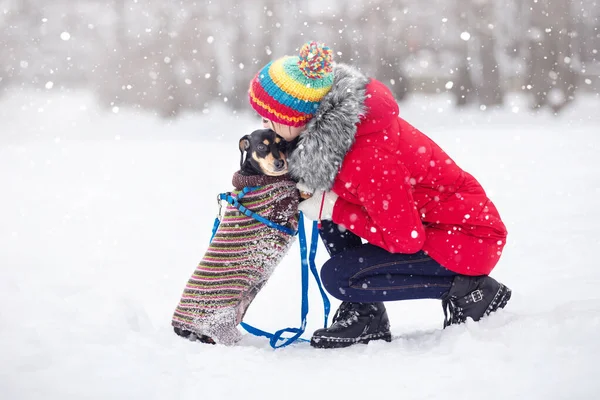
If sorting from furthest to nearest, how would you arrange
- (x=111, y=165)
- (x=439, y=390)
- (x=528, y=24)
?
(x=528, y=24)
(x=111, y=165)
(x=439, y=390)

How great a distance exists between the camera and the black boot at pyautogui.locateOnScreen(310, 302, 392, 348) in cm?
Result: 282

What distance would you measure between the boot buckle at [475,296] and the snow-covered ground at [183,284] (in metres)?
0.10

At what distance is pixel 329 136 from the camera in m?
2.54

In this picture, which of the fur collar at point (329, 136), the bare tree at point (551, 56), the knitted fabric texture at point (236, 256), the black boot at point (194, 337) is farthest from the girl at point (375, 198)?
the bare tree at point (551, 56)

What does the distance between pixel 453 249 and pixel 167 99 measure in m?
13.9

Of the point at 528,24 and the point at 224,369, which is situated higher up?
the point at 528,24

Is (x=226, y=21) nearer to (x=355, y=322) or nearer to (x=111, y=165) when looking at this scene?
(x=111, y=165)

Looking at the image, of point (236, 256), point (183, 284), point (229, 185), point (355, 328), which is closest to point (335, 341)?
point (355, 328)

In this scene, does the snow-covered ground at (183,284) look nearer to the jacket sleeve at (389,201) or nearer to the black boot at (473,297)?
the black boot at (473,297)

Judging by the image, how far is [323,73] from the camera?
8.55 feet

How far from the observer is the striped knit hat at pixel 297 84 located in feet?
8.45

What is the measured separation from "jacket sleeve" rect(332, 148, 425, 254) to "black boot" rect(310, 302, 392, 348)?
0.42 meters

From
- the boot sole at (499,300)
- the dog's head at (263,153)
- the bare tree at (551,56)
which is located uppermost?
the bare tree at (551,56)

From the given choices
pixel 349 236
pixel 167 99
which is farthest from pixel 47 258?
pixel 167 99
